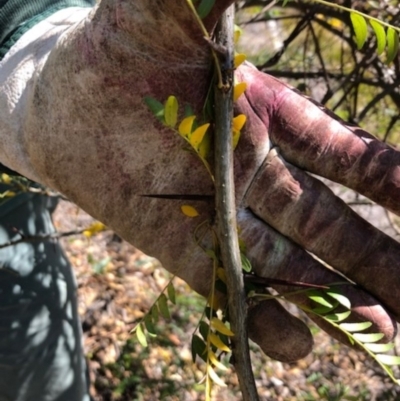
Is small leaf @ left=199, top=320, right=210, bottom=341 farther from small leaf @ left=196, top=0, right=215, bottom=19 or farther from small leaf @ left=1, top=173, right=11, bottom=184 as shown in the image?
small leaf @ left=1, top=173, right=11, bottom=184

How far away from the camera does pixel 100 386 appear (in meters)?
2.33

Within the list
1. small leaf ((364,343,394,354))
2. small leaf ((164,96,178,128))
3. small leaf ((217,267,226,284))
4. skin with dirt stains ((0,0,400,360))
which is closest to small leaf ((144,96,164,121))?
small leaf ((164,96,178,128))

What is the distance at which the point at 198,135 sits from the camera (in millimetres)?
943

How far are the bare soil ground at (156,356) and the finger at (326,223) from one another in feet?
3.31

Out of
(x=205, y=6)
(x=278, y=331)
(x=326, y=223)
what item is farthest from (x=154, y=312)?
(x=205, y=6)

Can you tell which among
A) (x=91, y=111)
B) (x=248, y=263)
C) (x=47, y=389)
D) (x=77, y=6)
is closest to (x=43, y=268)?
(x=47, y=389)

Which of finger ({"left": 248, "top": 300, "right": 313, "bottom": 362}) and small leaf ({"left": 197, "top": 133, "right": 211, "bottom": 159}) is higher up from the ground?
small leaf ({"left": 197, "top": 133, "right": 211, "bottom": 159})

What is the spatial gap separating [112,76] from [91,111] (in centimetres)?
8

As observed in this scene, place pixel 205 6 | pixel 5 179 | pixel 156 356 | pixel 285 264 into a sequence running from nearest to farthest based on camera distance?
pixel 205 6, pixel 285 264, pixel 5 179, pixel 156 356

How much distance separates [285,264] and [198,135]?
344mm

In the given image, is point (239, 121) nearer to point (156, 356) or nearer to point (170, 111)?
point (170, 111)

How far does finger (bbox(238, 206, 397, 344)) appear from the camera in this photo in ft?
3.81

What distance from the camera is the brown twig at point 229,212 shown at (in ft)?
3.09

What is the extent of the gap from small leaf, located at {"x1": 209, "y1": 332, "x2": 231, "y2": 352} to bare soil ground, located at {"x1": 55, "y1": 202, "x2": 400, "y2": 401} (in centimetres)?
118
